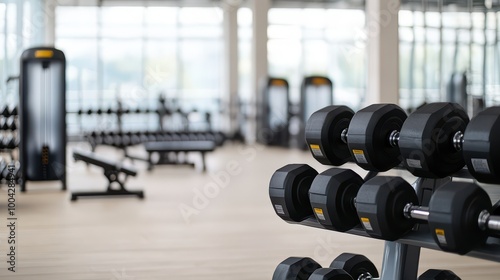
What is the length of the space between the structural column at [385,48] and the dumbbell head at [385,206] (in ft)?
22.1

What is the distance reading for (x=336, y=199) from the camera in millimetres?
2660

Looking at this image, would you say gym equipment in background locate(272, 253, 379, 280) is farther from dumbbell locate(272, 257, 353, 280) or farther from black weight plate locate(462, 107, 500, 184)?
black weight plate locate(462, 107, 500, 184)

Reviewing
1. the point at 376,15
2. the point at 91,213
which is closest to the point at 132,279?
the point at 91,213

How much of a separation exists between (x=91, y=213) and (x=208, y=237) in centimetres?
159

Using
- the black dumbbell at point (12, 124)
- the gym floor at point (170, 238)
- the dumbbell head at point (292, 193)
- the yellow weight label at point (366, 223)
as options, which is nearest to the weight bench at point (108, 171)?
the gym floor at point (170, 238)

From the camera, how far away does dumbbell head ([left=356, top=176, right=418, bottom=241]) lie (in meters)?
2.43

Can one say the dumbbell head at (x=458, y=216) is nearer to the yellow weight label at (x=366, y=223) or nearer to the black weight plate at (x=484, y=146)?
the black weight plate at (x=484, y=146)

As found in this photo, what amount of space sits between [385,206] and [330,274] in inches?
24.0

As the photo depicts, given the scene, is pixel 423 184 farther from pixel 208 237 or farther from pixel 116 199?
pixel 116 199

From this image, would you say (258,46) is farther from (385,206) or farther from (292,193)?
(385,206)

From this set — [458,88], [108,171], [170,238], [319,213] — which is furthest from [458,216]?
[458,88]

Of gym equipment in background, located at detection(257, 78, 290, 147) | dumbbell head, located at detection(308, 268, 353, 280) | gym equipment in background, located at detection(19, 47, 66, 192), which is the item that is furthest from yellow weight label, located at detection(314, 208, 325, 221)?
gym equipment in background, located at detection(257, 78, 290, 147)

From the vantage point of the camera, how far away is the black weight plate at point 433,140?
8.00 feet

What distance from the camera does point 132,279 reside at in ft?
12.1
